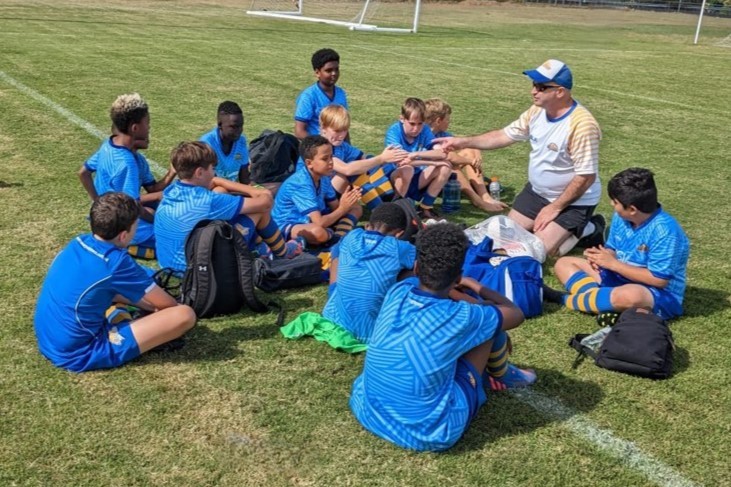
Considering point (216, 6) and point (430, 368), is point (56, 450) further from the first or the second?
point (216, 6)

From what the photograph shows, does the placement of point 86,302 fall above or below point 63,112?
above

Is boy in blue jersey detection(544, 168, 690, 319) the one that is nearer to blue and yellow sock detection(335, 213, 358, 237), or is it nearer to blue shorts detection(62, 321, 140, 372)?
blue and yellow sock detection(335, 213, 358, 237)

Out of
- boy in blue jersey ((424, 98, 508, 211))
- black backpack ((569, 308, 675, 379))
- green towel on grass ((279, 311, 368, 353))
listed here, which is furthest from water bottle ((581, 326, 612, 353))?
boy in blue jersey ((424, 98, 508, 211))

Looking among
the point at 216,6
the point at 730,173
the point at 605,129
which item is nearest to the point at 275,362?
the point at 730,173

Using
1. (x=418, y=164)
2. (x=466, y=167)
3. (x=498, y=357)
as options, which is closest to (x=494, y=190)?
(x=466, y=167)

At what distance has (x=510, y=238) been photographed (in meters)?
6.44

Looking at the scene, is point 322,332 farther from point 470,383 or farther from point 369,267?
point 470,383

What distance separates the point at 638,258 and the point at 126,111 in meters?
4.22

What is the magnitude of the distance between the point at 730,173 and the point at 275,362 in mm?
8199

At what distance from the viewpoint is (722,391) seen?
184 inches

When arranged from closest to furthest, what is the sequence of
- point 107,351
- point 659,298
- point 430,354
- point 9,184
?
point 430,354, point 107,351, point 659,298, point 9,184

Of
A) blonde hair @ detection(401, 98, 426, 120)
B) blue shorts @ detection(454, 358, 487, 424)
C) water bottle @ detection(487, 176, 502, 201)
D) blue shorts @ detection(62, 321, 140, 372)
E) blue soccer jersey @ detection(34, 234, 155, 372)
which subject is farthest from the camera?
water bottle @ detection(487, 176, 502, 201)

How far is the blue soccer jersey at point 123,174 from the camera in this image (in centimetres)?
625

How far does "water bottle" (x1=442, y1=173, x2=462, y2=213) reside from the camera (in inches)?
322
